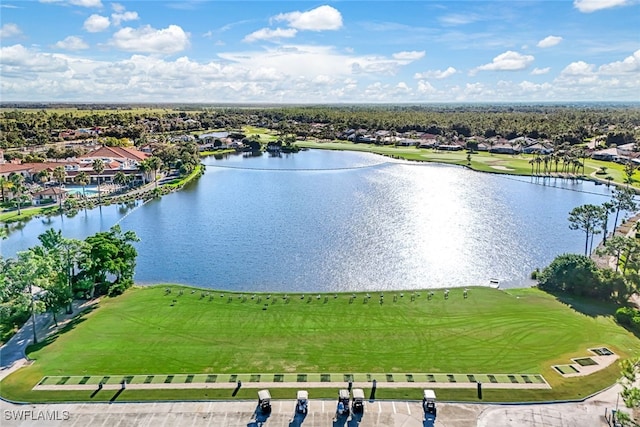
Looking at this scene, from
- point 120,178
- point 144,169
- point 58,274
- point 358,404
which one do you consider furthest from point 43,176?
point 358,404

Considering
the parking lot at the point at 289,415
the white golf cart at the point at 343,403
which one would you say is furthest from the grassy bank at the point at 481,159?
the white golf cart at the point at 343,403

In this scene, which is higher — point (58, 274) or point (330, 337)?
point (58, 274)

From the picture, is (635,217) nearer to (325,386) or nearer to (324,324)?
(324,324)

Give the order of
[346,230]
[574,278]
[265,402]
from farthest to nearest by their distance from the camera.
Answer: [346,230] → [574,278] → [265,402]

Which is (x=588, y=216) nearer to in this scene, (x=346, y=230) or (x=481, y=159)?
(x=346, y=230)

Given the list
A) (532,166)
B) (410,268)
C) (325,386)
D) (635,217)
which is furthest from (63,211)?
(532,166)

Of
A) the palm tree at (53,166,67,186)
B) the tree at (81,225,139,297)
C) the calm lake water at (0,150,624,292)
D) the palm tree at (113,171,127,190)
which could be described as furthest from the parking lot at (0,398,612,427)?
the palm tree at (113,171,127,190)

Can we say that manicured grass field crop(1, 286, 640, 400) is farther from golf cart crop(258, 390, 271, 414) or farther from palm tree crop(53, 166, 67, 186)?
palm tree crop(53, 166, 67, 186)
